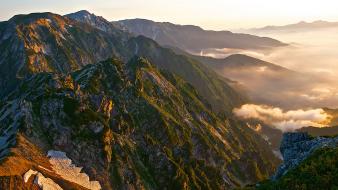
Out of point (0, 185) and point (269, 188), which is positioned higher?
point (269, 188)

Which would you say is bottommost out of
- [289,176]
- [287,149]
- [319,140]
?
[287,149]

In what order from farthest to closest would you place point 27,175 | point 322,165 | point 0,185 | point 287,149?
point 27,175 → point 0,185 → point 287,149 → point 322,165

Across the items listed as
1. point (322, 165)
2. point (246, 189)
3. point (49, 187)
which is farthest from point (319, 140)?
point (49, 187)

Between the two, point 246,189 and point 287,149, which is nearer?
point 246,189

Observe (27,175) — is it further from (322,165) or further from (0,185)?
(322,165)

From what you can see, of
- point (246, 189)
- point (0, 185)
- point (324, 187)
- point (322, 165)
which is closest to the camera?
point (324, 187)

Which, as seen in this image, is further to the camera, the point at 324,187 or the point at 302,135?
the point at 302,135

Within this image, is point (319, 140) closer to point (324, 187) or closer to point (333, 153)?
point (333, 153)

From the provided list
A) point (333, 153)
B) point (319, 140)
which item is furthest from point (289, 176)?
point (319, 140)

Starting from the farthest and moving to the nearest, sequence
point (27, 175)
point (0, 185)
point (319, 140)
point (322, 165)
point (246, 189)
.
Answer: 1. point (27, 175)
2. point (0, 185)
3. point (319, 140)
4. point (246, 189)
5. point (322, 165)
